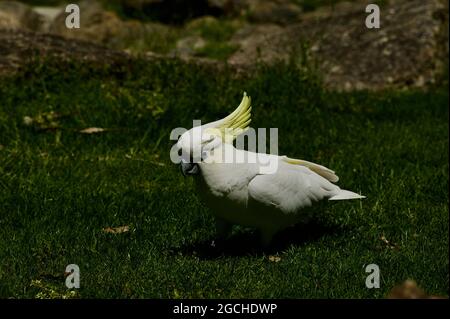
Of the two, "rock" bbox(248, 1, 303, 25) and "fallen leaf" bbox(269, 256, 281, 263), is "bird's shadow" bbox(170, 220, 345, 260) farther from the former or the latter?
"rock" bbox(248, 1, 303, 25)

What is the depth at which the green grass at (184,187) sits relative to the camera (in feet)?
12.6

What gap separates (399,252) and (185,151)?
54.0 inches

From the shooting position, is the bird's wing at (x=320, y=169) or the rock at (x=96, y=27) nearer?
the bird's wing at (x=320, y=169)

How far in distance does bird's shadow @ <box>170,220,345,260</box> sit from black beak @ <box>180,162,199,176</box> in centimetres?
61

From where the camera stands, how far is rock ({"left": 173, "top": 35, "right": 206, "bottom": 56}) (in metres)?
9.94

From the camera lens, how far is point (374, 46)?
8922mm

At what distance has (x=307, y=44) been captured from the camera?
7.39m

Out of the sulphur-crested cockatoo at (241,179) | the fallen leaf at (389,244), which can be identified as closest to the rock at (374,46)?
the fallen leaf at (389,244)

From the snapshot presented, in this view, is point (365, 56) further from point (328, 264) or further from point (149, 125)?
point (328, 264)

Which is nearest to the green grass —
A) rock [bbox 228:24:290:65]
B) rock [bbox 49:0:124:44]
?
rock [bbox 228:24:290:65]

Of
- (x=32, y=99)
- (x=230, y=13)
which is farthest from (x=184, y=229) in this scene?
(x=230, y=13)

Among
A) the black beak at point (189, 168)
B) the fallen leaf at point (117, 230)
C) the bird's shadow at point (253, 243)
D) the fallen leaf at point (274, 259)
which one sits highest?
the black beak at point (189, 168)

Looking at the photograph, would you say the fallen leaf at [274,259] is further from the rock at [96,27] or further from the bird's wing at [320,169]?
the rock at [96,27]

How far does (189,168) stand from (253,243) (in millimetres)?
909
